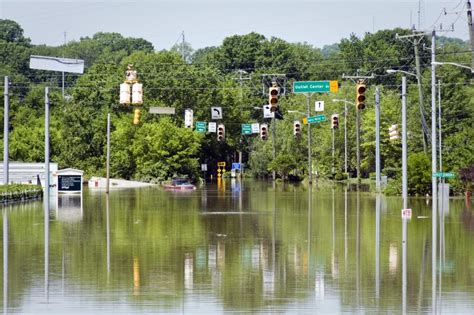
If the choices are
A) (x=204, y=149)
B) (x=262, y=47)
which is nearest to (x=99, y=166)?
(x=204, y=149)

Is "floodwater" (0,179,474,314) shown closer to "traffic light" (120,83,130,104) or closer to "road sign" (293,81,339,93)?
"traffic light" (120,83,130,104)

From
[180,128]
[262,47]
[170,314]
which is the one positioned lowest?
[170,314]

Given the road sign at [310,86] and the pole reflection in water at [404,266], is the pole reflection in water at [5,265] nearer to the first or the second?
the pole reflection in water at [404,266]

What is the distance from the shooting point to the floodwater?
70.4 feet

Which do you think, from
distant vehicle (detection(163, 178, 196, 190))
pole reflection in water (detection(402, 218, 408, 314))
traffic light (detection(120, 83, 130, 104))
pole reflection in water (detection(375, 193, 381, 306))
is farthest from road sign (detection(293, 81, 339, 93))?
distant vehicle (detection(163, 178, 196, 190))

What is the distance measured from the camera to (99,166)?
118m

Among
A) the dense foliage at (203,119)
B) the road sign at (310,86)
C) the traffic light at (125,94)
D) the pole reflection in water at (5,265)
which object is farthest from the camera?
the dense foliage at (203,119)

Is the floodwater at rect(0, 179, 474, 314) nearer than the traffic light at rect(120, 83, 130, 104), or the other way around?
the floodwater at rect(0, 179, 474, 314)

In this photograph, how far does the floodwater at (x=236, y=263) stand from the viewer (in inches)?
845

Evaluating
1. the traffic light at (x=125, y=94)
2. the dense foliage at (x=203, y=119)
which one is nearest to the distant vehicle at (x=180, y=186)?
the dense foliage at (x=203, y=119)

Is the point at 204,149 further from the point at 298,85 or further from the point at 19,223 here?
the point at 19,223

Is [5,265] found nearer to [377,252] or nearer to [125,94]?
[377,252]

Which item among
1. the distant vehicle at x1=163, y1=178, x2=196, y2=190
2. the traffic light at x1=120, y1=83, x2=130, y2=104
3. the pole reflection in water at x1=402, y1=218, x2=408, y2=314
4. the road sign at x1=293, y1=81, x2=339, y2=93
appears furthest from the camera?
the distant vehicle at x1=163, y1=178, x2=196, y2=190

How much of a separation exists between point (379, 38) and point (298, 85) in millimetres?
103055
